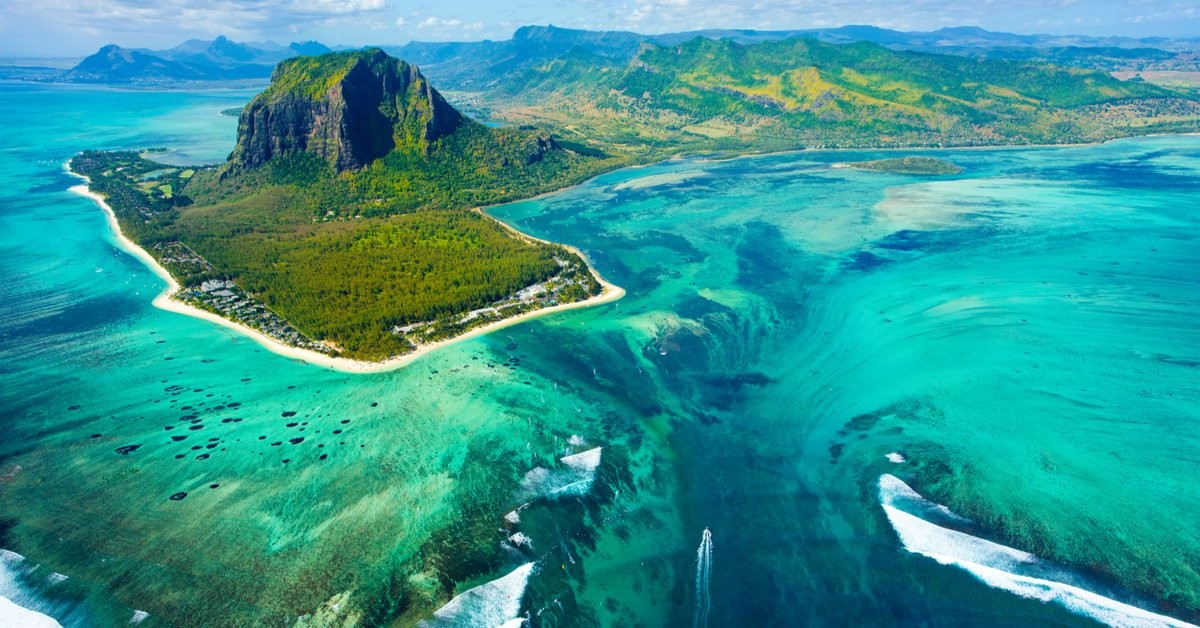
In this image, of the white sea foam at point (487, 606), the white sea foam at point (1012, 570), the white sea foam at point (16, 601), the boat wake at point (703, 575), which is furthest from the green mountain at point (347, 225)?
the white sea foam at point (1012, 570)

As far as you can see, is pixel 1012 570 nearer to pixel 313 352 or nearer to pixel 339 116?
pixel 313 352

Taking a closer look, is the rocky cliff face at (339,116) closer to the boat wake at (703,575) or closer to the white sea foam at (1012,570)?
the boat wake at (703,575)

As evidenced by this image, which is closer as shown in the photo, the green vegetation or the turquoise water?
the turquoise water

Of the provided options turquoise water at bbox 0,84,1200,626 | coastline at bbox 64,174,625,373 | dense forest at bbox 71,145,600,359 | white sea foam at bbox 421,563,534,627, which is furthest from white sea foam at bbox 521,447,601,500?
dense forest at bbox 71,145,600,359

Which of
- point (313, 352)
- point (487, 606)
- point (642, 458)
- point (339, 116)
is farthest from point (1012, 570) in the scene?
point (339, 116)

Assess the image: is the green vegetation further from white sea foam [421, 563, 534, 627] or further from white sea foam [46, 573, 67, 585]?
white sea foam [421, 563, 534, 627]

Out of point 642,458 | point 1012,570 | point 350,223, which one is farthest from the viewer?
point 350,223
